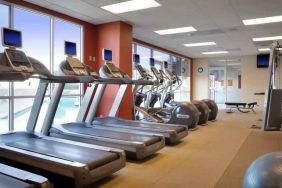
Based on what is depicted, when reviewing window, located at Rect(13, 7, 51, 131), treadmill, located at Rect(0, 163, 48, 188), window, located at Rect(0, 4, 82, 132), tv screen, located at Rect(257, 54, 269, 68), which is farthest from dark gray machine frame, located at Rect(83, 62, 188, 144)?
tv screen, located at Rect(257, 54, 269, 68)

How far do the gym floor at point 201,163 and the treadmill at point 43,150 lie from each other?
0.25m

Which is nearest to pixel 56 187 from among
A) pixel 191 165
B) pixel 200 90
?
pixel 191 165

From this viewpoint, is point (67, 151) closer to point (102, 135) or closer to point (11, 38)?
point (102, 135)

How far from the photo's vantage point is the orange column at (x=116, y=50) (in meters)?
6.59

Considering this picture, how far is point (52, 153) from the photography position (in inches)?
115

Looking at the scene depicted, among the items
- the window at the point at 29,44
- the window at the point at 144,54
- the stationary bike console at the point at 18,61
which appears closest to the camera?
the stationary bike console at the point at 18,61

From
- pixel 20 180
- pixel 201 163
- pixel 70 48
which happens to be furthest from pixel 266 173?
pixel 70 48

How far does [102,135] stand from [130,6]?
2922mm

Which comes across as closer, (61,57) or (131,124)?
(131,124)

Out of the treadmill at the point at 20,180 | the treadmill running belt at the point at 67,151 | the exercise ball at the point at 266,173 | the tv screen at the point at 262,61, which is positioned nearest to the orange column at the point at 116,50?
the treadmill running belt at the point at 67,151

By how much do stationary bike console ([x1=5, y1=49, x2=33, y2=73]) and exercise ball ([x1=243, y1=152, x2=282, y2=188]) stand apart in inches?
105

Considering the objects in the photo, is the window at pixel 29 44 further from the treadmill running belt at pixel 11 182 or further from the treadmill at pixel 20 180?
the treadmill running belt at pixel 11 182

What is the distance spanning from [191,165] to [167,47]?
7987 mm

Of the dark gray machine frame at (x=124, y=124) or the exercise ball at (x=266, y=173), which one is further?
the dark gray machine frame at (x=124, y=124)
